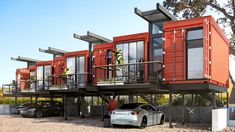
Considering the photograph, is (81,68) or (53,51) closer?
(81,68)

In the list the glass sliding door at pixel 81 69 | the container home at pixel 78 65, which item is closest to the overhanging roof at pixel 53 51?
the container home at pixel 78 65

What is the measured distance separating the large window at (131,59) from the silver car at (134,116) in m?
2.83

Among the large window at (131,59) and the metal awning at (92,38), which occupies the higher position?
the metal awning at (92,38)

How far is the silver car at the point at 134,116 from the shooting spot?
1783 centimetres

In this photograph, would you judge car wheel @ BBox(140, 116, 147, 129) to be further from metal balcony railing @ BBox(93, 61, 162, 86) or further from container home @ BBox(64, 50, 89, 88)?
container home @ BBox(64, 50, 89, 88)

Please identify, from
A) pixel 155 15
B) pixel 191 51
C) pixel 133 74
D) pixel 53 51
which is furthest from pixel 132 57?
pixel 53 51

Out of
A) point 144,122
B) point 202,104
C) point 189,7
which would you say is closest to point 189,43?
point 144,122

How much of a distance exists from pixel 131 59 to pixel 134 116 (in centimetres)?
618

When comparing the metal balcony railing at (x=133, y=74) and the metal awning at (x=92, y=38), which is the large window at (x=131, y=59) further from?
the metal awning at (x=92, y=38)

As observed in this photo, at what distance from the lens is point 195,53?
1881 cm

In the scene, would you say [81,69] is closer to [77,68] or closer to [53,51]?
[77,68]

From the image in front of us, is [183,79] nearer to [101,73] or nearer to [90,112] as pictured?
[101,73]

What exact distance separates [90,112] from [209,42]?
16747 millimetres

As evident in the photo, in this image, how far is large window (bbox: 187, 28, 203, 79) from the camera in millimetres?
18562
